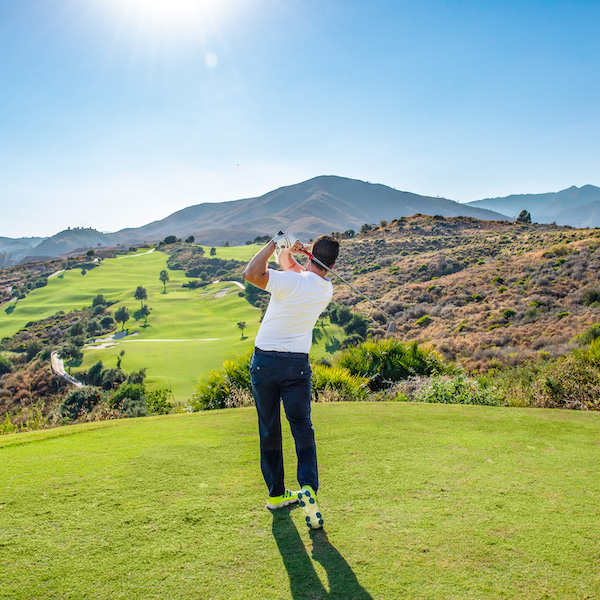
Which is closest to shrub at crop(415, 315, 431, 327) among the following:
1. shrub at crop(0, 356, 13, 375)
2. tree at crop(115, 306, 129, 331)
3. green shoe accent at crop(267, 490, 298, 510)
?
green shoe accent at crop(267, 490, 298, 510)

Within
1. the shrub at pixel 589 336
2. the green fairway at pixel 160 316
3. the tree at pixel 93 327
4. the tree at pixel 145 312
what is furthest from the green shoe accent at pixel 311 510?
the tree at pixel 145 312

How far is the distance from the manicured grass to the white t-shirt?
1228 millimetres

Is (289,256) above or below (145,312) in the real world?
above

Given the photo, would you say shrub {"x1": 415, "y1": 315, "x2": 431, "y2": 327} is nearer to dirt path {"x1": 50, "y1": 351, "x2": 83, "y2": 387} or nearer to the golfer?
dirt path {"x1": 50, "y1": 351, "x2": 83, "y2": 387}

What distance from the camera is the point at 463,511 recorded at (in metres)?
3.01

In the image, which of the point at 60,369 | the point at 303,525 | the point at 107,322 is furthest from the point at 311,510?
the point at 107,322

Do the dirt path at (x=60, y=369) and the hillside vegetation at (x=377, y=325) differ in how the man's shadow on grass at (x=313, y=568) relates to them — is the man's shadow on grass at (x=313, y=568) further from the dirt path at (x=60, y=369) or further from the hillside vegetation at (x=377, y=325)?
the dirt path at (x=60, y=369)

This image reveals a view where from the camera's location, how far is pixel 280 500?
10.2 feet

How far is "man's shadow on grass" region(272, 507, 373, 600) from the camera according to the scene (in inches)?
85.4

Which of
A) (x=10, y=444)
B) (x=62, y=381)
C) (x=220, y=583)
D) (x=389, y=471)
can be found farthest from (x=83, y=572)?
(x=62, y=381)

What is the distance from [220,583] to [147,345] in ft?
174

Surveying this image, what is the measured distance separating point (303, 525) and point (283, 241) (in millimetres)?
2075

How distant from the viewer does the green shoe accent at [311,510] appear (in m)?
2.77

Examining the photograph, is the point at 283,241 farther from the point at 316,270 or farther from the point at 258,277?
the point at 258,277
